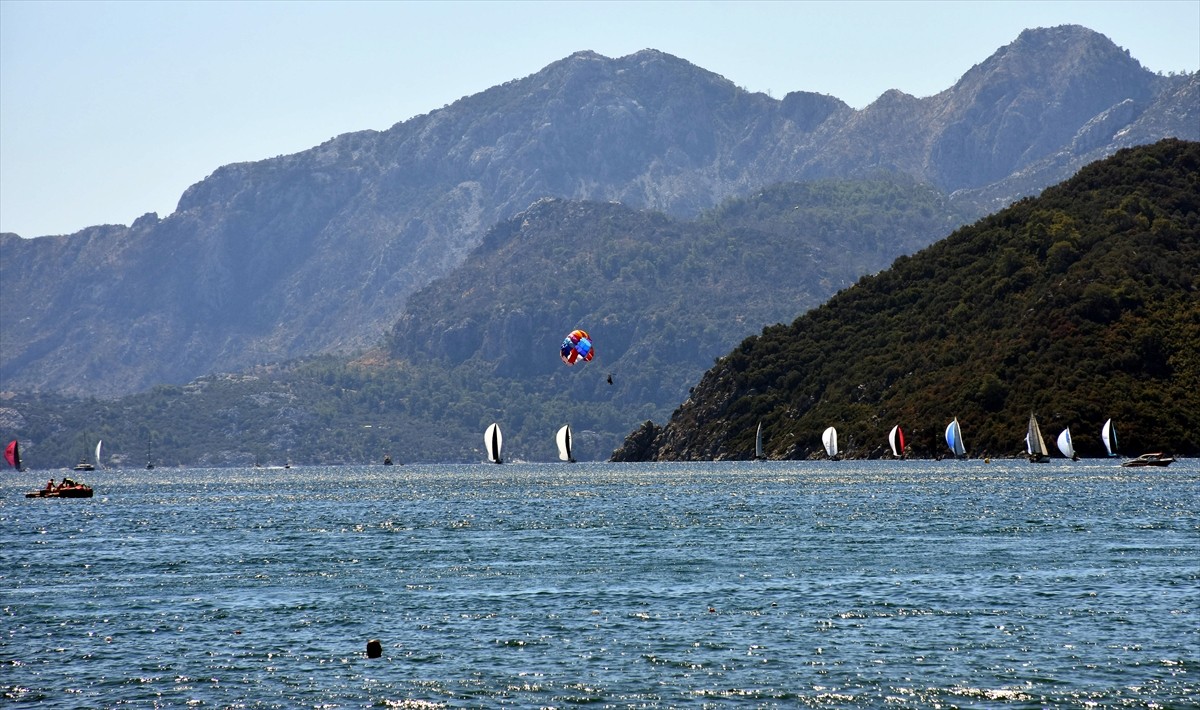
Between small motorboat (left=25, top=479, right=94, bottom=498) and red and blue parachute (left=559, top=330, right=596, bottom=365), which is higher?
red and blue parachute (left=559, top=330, right=596, bottom=365)

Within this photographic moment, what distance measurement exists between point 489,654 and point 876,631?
14.8 m

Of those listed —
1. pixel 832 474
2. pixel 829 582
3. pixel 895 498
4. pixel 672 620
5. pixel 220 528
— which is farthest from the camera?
pixel 832 474

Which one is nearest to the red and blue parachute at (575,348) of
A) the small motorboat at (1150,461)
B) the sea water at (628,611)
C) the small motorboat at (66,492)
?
the sea water at (628,611)

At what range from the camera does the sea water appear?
47.7m

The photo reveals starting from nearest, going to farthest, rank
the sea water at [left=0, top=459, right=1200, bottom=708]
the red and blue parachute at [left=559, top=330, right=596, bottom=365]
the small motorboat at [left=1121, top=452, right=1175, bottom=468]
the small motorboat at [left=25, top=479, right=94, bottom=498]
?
1. the sea water at [left=0, top=459, right=1200, bottom=708]
2. the red and blue parachute at [left=559, top=330, right=596, bottom=365]
3. the small motorboat at [left=1121, top=452, right=1175, bottom=468]
4. the small motorboat at [left=25, top=479, right=94, bottom=498]

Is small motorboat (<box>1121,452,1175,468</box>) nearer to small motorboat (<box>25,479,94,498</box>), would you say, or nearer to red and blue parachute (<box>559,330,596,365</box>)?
red and blue parachute (<box>559,330,596,365</box>)

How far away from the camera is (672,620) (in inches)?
2372

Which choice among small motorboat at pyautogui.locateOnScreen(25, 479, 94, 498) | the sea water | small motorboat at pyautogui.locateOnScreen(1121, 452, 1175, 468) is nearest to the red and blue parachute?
the sea water

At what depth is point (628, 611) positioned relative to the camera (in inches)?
2478

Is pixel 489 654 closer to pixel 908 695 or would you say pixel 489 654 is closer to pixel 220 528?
pixel 908 695

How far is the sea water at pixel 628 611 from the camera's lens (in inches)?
1876

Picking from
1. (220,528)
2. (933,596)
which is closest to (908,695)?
(933,596)

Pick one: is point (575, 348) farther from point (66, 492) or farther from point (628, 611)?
point (628, 611)

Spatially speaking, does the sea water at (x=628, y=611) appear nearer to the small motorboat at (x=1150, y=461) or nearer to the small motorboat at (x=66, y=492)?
the small motorboat at (x=1150, y=461)
